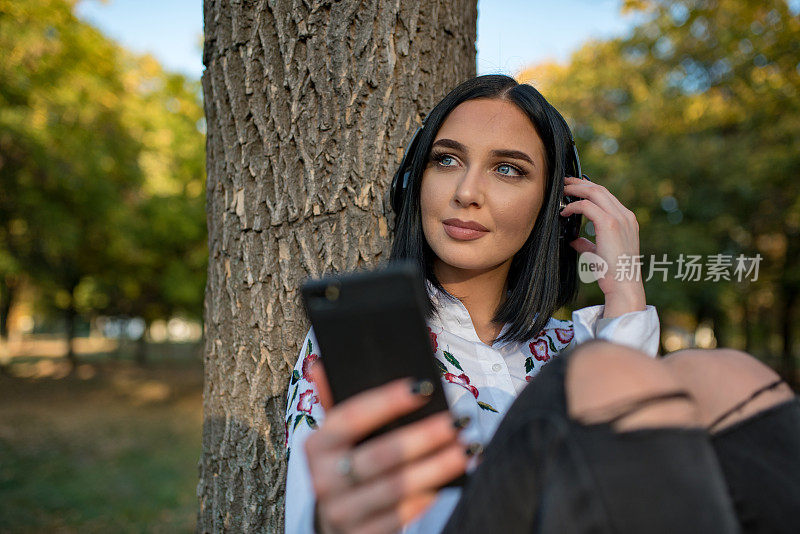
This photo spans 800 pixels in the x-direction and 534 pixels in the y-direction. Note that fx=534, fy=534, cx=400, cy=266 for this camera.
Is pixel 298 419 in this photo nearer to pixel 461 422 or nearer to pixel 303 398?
pixel 303 398

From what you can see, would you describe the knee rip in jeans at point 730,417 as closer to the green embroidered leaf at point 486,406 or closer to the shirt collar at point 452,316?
the green embroidered leaf at point 486,406

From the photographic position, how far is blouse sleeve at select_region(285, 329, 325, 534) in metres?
1.16

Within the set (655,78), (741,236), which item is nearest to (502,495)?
(741,236)

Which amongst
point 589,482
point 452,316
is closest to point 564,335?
point 452,316

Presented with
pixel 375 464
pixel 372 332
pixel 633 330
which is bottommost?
pixel 375 464

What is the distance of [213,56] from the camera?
1.96 metres

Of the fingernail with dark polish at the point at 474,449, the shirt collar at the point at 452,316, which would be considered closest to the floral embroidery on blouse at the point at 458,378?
the shirt collar at the point at 452,316

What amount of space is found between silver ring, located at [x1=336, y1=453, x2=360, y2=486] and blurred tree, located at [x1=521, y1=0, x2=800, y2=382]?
8.30 metres

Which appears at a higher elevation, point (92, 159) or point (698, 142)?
point (698, 142)

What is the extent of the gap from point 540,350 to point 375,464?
1.08m

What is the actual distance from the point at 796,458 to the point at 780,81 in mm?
7699

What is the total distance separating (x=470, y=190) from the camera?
161 cm

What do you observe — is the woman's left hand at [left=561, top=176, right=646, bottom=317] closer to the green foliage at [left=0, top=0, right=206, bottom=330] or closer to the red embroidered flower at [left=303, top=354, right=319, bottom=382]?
the red embroidered flower at [left=303, top=354, right=319, bottom=382]

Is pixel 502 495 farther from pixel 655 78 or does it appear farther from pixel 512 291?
pixel 655 78
